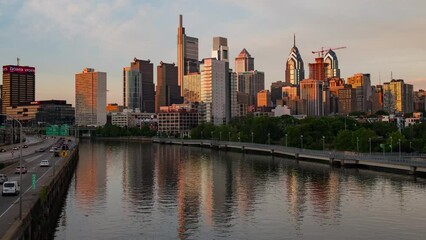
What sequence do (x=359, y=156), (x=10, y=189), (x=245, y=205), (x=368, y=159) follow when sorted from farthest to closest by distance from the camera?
(x=359, y=156) → (x=368, y=159) → (x=245, y=205) → (x=10, y=189)

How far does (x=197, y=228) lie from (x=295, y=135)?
113 meters

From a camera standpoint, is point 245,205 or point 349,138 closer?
point 245,205

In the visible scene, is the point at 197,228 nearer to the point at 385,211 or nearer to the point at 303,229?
the point at 303,229

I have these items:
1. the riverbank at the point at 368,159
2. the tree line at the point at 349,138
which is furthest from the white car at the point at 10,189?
the tree line at the point at 349,138

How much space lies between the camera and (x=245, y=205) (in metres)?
70.3

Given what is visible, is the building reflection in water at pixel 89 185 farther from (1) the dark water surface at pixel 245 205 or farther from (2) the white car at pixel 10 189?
(2) the white car at pixel 10 189

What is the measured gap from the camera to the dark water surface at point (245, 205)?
55500 mm

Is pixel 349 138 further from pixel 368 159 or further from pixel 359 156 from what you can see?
pixel 368 159

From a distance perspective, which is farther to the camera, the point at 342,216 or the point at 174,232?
the point at 342,216

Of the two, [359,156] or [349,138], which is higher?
[349,138]

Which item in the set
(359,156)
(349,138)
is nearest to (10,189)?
(359,156)

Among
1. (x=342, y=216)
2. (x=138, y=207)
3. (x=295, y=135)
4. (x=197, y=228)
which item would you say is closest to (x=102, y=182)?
(x=138, y=207)

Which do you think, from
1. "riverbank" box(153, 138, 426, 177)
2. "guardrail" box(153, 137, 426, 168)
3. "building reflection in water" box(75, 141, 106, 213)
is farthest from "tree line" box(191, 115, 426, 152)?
"building reflection in water" box(75, 141, 106, 213)

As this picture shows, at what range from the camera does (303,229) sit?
185ft
